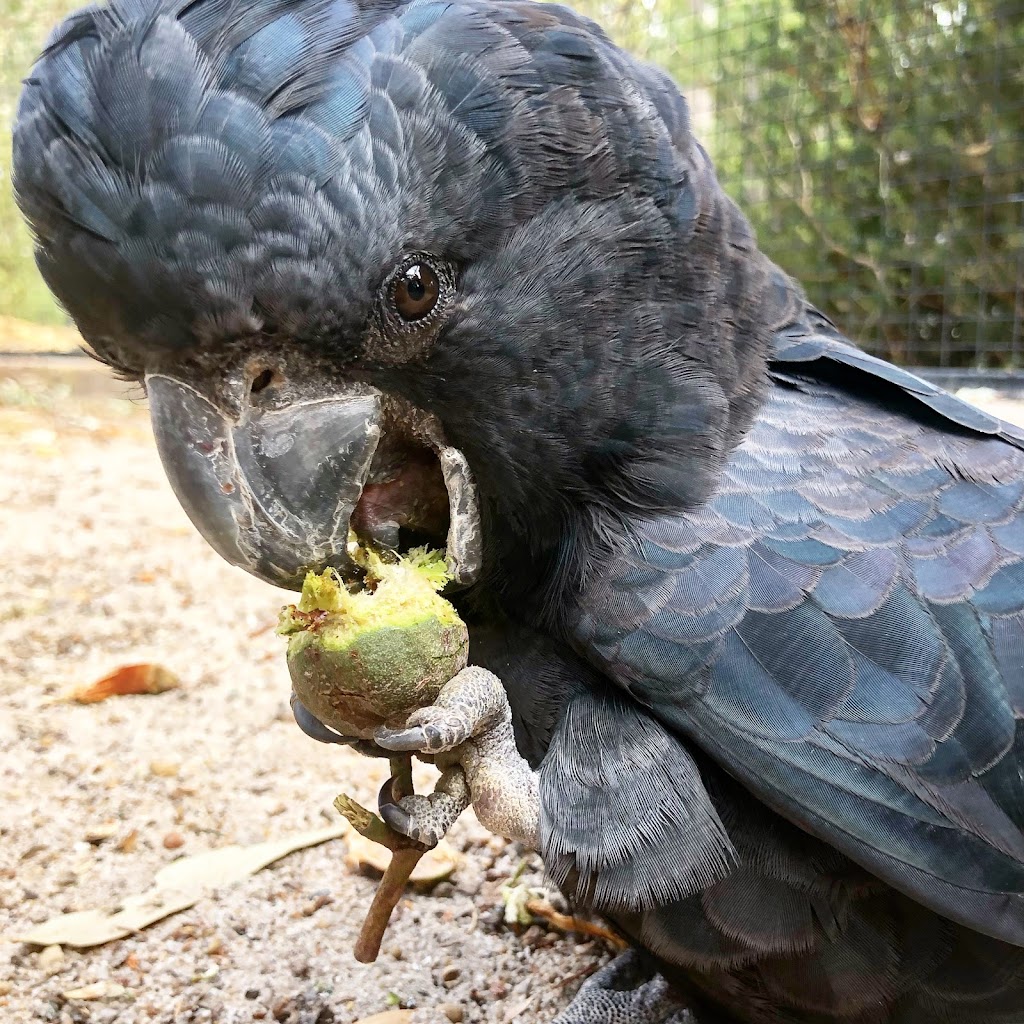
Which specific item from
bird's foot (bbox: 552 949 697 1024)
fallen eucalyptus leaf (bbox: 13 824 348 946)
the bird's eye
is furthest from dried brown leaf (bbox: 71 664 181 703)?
the bird's eye

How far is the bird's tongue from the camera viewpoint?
179 centimetres

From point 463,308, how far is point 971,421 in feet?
3.94

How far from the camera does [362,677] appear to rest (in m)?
1.58

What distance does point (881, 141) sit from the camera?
7934 mm

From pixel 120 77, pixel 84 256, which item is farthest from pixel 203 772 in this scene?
pixel 120 77

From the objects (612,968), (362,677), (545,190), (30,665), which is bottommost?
(30,665)

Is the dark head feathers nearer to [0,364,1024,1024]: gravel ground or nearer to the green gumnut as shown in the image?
the green gumnut

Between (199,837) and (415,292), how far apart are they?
209 centimetres

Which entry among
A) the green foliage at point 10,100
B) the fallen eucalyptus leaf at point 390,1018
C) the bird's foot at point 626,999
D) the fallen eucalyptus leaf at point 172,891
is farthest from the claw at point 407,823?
the green foliage at point 10,100

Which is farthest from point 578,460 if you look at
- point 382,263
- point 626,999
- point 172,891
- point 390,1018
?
point 172,891

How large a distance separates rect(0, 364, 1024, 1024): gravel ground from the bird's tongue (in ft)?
4.07

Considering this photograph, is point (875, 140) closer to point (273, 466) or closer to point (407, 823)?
point (273, 466)

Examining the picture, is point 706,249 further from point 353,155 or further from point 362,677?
point 362,677

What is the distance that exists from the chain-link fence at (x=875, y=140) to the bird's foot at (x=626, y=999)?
6.58 meters
